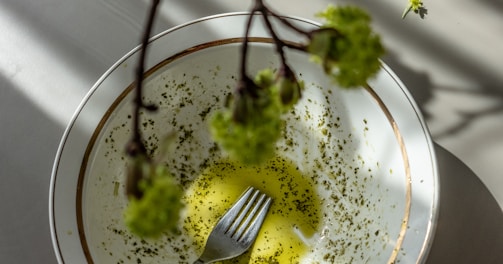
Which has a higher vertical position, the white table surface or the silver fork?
the white table surface

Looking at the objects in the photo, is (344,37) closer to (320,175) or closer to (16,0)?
(320,175)

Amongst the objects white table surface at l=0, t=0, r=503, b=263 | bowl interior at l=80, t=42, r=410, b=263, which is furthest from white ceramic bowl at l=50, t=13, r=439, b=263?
white table surface at l=0, t=0, r=503, b=263

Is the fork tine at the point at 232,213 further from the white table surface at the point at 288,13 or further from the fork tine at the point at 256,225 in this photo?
the white table surface at the point at 288,13

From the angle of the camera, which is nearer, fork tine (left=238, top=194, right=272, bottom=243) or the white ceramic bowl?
the white ceramic bowl

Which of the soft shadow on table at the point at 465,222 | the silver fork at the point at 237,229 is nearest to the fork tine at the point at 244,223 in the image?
the silver fork at the point at 237,229

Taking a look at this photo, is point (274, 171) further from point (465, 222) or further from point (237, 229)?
point (465, 222)

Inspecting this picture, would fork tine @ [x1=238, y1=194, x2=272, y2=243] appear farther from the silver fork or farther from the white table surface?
the white table surface

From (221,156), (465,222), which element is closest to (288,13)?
(221,156)
